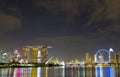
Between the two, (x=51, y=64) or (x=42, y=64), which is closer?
(x=42, y=64)

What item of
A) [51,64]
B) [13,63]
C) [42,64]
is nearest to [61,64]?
[51,64]

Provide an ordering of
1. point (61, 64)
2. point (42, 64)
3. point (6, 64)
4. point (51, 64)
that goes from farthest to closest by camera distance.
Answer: point (61, 64)
point (51, 64)
point (42, 64)
point (6, 64)

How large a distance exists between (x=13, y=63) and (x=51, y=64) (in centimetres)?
2496

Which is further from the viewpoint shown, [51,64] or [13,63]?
[51,64]

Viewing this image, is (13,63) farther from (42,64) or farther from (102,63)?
(102,63)

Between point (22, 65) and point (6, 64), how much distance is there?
910cm

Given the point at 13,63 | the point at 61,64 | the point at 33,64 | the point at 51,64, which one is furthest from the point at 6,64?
the point at 61,64

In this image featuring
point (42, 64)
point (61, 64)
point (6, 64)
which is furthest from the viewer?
point (61, 64)

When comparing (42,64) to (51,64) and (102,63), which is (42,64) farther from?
(102,63)

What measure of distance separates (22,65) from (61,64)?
44.6 metres

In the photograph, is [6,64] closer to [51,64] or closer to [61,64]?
[51,64]

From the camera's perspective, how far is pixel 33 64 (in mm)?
136750

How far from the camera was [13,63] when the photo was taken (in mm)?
135250

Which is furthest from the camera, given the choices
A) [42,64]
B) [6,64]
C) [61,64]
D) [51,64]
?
[61,64]
